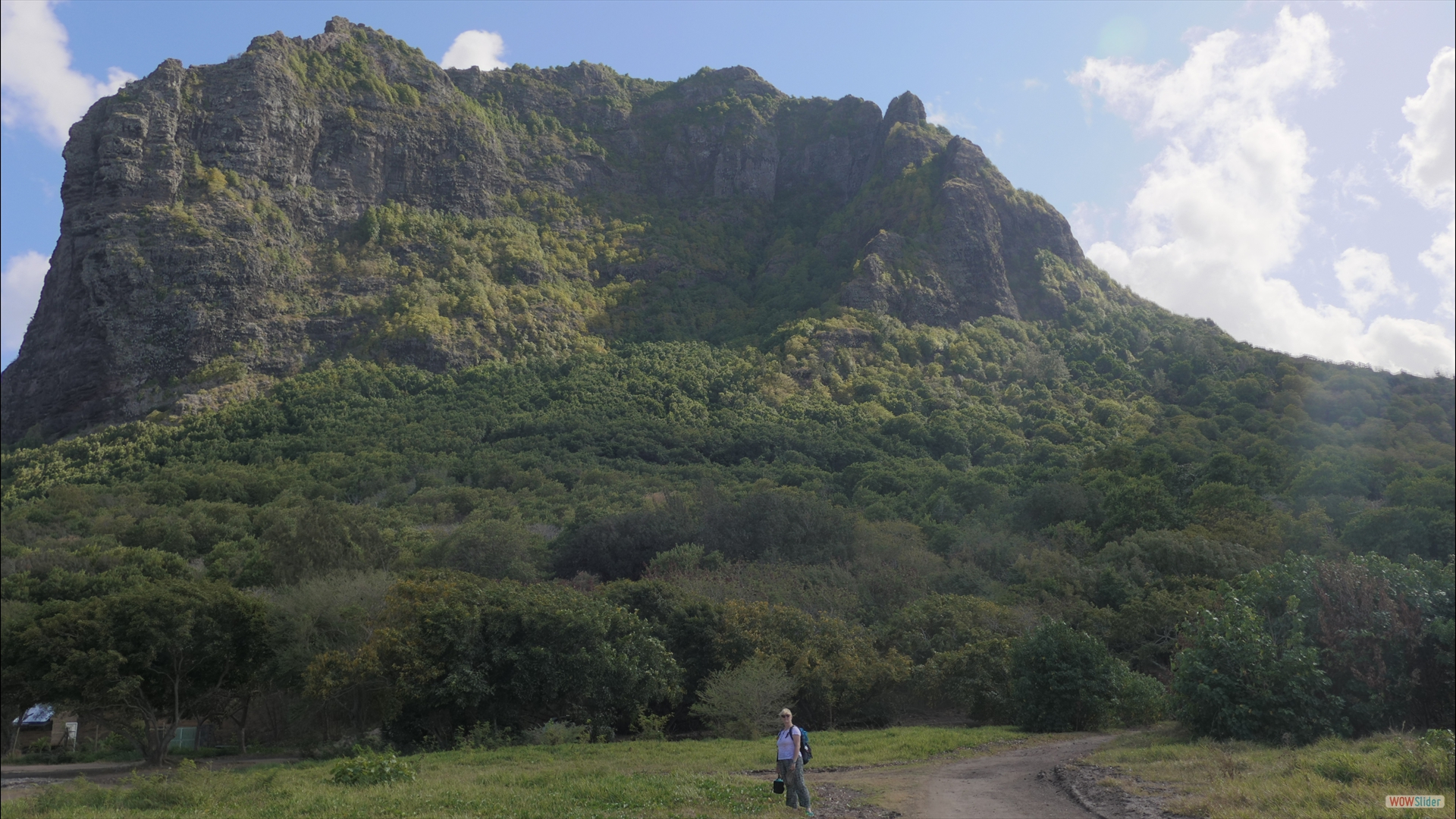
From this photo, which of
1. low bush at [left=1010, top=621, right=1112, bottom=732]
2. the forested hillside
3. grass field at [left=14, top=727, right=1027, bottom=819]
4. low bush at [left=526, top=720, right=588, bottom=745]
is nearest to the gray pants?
grass field at [left=14, top=727, right=1027, bottom=819]

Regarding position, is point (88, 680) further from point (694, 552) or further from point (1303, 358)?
point (1303, 358)

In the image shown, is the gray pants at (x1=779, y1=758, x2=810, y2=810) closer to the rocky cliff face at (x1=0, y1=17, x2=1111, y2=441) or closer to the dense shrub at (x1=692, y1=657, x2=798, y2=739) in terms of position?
the dense shrub at (x1=692, y1=657, x2=798, y2=739)

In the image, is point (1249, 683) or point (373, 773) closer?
point (373, 773)

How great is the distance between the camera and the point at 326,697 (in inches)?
1098

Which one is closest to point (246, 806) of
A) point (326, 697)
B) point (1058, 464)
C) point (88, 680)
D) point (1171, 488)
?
point (326, 697)

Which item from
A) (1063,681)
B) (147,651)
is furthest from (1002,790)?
(147,651)

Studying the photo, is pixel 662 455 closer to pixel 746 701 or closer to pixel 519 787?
pixel 746 701

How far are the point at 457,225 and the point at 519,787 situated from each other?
102 m

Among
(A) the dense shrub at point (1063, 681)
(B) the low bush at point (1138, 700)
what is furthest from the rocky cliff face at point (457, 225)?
(B) the low bush at point (1138, 700)

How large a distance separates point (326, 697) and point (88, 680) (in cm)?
682

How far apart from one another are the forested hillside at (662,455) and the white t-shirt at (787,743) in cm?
1062

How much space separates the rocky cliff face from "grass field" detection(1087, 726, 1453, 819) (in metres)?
85.6

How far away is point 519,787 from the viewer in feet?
54.0

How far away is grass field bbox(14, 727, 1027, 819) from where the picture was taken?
14234 mm
